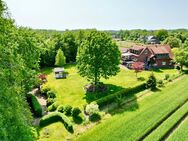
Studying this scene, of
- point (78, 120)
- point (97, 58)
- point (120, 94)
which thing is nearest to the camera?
point (78, 120)

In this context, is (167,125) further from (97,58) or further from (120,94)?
(97,58)

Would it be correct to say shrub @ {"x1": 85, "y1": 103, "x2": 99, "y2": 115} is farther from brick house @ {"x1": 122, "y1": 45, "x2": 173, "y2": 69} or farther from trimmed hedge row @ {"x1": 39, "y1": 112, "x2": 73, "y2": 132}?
brick house @ {"x1": 122, "y1": 45, "x2": 173, "y2": 69}

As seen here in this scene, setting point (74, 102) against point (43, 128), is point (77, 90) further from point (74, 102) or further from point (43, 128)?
point (43, 128)

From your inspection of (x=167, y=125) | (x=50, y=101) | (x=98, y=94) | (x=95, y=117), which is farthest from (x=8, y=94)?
(x=98, y=94)

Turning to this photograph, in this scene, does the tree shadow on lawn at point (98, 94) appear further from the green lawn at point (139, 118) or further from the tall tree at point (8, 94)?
the tall tree at point (8, 94)

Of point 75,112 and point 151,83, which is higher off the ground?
point 151,83

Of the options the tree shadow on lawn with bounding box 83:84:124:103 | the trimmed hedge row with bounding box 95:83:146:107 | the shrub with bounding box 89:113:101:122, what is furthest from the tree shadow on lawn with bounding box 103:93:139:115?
the tree shadow on lawn with bounding box 83:84:124:103

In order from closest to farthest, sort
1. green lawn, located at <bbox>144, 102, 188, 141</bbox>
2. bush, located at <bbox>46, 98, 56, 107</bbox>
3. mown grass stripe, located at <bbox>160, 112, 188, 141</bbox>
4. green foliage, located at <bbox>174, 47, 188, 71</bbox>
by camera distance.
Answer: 1. green lawn, located at <bbox>144, 102, 188, 141</bbox>
2. mown grass stripe, located at <bbox>160, 112, 188, 141</bbox>
3. bush, located at <bbox>46, 98, 56, 107</bbox>
4. green foliage, located at <bbox>174, 47, 188, 71</bbox>
